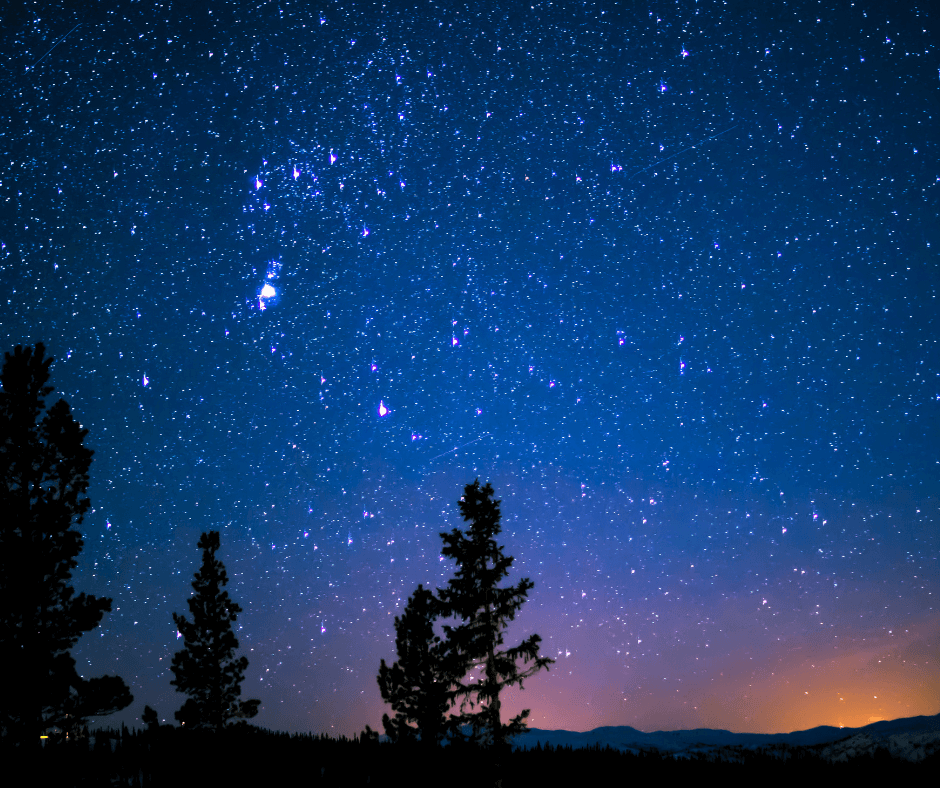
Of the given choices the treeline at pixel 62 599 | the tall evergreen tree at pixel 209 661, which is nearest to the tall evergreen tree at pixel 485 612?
the treeline at pixel 62 599

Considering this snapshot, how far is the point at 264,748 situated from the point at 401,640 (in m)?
7.76

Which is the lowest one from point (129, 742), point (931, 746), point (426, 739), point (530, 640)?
point (931, 746)

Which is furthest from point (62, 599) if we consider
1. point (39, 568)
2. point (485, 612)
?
point (485, 612)

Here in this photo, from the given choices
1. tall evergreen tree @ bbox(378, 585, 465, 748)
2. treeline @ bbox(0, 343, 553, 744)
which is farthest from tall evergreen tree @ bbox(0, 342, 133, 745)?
tall evergreen tree @ bbox(378, 585, 465, 748)

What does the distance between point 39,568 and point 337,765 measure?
44.2 feet

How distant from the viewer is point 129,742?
59.6 feet

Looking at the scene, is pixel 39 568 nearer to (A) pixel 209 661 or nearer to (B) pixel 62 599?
(B) pixel 62 599

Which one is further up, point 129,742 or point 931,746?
point 129,742

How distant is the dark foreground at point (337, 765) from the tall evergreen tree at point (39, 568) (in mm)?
995

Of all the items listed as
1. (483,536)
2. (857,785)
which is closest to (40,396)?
(483,536)

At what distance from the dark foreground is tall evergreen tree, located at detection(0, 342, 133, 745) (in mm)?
995

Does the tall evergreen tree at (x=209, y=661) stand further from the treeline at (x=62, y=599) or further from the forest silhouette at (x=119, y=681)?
the treeline at (x=62, y=599)

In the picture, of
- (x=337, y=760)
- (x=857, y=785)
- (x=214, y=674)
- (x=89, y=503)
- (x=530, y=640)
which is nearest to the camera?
(x=89, y=503)

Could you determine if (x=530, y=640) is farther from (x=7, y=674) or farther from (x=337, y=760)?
(x=7, y=674)
